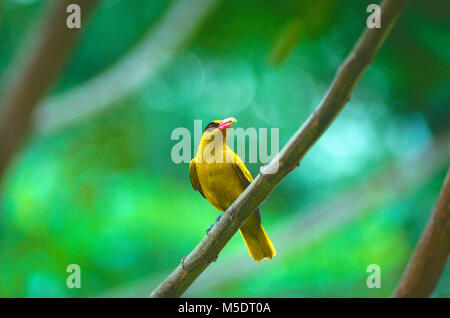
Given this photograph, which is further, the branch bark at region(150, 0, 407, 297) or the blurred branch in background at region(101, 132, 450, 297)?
the blurred branch in background at region(101, 132, 450, 297)

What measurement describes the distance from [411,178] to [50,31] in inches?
164

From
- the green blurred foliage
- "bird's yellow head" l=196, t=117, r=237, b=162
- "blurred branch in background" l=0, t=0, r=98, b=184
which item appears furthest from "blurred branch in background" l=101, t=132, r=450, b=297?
"blurred branch in background" l=0, t=0, r=98, b=184

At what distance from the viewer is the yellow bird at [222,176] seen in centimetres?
260

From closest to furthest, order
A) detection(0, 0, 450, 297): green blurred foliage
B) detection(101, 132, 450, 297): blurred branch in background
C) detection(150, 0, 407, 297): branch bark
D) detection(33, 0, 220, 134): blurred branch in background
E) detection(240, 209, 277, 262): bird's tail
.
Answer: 1. detection(150, 0, 407, 297): branch bark
2. detection(240, 209, 277, 262): bird's tail
3. detection(0, 0, 450, 297): green blurred foliage
4. detection(33, 0, 220, 134): blurred branch in background
5. detection(101, 132, 450, 297): blurred branch in background

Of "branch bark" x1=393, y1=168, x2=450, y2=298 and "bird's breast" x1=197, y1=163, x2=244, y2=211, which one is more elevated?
"bird's breast" x1=197, y1=163, x2=244, y2=211

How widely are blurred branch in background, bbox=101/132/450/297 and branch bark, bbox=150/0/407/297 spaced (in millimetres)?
3065

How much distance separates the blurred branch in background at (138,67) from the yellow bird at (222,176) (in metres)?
1.92

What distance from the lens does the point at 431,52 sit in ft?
9.59

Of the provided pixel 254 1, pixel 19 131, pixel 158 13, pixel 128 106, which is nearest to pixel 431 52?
pixel 254 1

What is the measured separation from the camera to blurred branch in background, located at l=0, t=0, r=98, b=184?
1977 mm

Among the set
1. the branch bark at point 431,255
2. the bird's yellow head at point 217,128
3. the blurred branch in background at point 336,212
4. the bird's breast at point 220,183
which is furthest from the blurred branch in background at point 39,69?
the blurred branch in background at point 336,212

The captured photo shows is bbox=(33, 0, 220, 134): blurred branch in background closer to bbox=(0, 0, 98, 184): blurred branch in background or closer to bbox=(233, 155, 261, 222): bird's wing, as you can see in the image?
bbox=(233, 155, 261, 222): bird's wing

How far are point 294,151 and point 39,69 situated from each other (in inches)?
46.8
